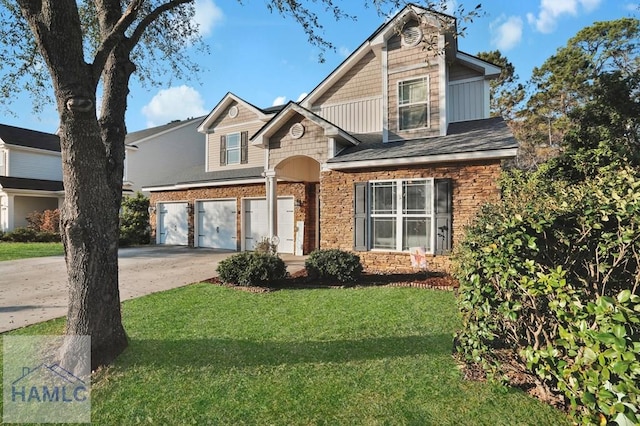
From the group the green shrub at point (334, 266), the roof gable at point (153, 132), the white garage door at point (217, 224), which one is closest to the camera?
the green shrub at point (334, 266)

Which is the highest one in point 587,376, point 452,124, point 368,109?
point 368,109

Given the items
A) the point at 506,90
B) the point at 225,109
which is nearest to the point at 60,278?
the point at 225,109

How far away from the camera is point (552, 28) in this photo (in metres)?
12.6

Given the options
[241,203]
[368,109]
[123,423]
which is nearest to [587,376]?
[123,423]

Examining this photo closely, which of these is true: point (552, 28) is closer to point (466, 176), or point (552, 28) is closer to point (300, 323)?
point (466, 176)

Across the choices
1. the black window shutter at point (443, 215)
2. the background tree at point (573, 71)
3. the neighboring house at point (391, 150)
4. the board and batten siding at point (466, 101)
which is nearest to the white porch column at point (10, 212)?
the neighboring house at point (391, 150)

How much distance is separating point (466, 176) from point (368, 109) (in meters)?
4.37

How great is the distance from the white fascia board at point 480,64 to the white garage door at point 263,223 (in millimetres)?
7713

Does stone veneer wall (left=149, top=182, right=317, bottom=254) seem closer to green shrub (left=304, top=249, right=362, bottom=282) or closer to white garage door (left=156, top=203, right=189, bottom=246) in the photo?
white garage door (left=156, top=203, right=189, bottom=246)

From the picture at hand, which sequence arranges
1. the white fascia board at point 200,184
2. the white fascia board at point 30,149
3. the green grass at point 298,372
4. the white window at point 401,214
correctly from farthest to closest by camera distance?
the white fascia board at point 30,149 → the white fascia board at point 200,184 → the white window at point 401,214 → the green grass at point 298,372

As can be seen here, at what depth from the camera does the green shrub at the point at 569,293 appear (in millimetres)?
1831

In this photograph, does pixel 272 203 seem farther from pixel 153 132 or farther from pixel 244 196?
pixel 153 132

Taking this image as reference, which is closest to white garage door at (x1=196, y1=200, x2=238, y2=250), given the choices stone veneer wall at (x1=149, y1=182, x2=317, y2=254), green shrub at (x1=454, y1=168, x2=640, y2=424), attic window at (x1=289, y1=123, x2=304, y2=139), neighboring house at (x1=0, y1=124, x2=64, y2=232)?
stone veneer wall at (x1=149, y1=182, x2=317, y2=254)

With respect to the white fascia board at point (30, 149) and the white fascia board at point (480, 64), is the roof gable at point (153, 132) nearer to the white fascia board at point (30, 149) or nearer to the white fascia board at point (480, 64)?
the white fascia board at point (30, 149)
